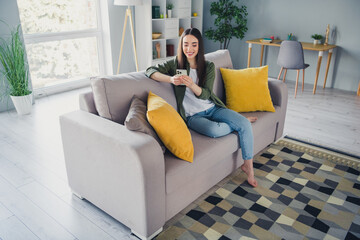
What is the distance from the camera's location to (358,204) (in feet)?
6.90

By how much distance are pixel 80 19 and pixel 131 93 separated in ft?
10.0

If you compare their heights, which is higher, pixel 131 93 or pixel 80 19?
pixel 80 19

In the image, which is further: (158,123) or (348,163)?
(348,163)

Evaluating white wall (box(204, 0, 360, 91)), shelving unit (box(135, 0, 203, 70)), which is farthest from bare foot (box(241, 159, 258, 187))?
white wall (box(204, 0, 360, 91))

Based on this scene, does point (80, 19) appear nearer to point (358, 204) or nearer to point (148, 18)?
point (148, 18)

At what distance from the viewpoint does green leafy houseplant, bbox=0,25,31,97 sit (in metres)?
3.41

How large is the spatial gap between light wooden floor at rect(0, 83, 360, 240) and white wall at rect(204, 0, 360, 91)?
0.44 metres

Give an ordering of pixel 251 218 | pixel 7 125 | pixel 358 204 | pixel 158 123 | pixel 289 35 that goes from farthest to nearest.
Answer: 1. pixel 289 35
2. pixel 7 125
3. pixel 358 204
4. pixel 251 218
5. pixel 158 123

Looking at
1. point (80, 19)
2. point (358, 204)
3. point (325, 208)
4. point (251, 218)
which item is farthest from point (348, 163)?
point (80, 19)

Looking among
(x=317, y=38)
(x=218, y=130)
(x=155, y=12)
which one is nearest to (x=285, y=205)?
(x=218, y=130)

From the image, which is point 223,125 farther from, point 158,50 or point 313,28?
point 313,28

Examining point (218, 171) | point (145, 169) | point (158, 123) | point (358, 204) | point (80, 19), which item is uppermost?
point (80, 19)

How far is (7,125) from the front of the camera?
3.31 m

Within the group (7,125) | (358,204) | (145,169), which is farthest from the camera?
(7,125)
